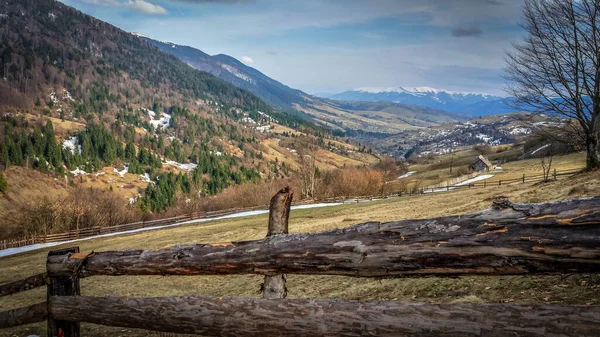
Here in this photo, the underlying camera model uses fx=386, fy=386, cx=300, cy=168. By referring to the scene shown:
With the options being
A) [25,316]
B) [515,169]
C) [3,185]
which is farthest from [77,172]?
[25,316]

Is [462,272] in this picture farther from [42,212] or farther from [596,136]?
[42,212]

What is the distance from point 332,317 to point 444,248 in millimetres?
1175

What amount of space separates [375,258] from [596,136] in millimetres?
26230

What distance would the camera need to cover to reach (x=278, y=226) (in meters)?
4.80

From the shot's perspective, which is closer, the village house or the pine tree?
the village house

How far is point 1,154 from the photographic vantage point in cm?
14275

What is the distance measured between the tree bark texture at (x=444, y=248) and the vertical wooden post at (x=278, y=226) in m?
0.33

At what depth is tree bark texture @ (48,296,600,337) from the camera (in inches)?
111

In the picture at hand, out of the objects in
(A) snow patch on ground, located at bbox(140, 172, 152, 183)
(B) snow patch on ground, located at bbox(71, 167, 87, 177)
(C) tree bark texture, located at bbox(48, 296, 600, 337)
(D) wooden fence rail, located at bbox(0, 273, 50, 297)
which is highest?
(C) tree bark texture, located at bbox(48, 296, 600, 337)

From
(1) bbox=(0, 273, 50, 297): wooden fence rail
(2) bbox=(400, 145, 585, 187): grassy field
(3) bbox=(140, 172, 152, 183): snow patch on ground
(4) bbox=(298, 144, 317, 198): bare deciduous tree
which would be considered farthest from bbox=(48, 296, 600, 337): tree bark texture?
(3) bbox=(140, 172, 152, 183): snow patch on ground

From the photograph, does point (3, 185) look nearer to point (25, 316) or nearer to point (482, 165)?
point (25, 316)

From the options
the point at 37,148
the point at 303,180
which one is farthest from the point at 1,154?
the point at 303,180

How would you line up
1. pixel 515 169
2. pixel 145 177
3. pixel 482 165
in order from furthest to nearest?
pixel 145 177 → pixel 482 165 → pixel 515 169

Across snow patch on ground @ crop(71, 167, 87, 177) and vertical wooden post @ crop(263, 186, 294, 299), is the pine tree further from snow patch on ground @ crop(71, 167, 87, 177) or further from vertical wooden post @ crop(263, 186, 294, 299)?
vertical wooden post @ crop(263, 186, 294, 299)
